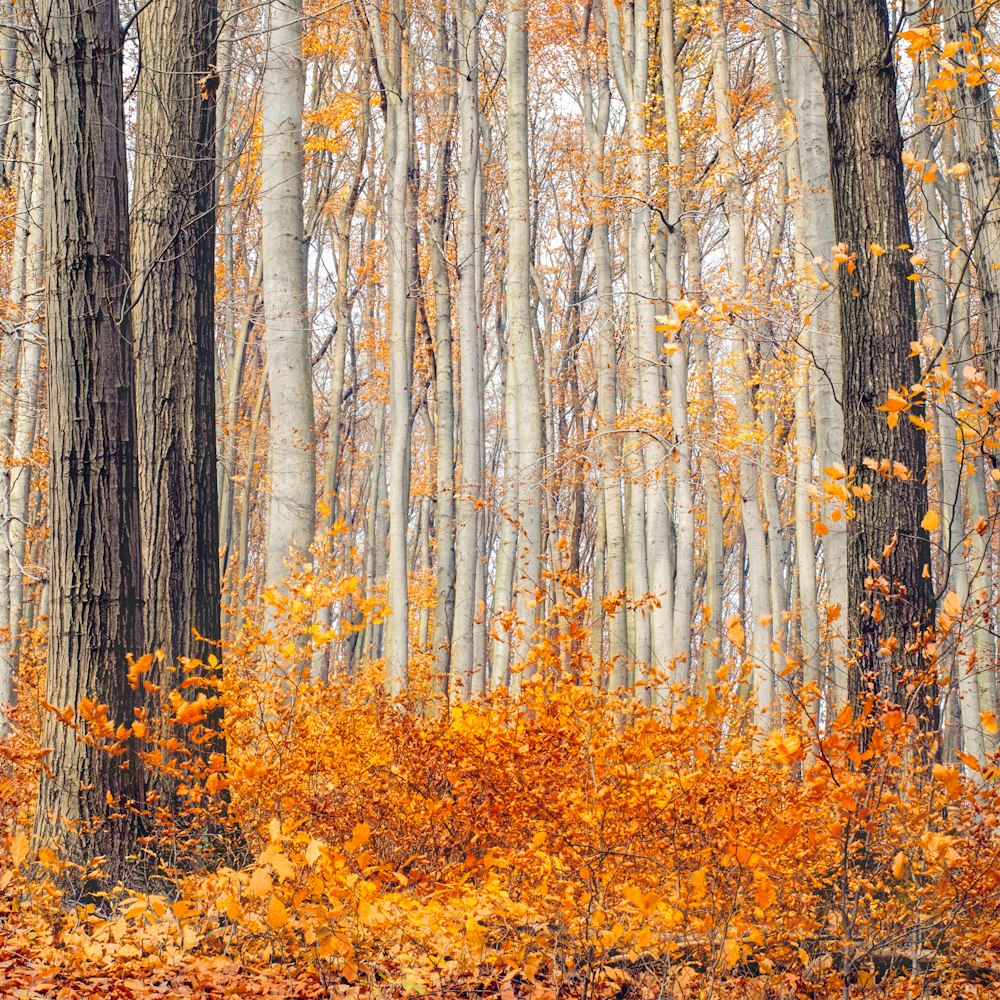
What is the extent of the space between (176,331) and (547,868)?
333cm

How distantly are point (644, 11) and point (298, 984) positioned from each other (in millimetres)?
10062

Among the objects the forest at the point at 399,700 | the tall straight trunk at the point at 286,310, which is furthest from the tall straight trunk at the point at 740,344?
the tall straight trunk at the point at 286,310

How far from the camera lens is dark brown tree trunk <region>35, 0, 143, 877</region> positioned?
4.17 meters

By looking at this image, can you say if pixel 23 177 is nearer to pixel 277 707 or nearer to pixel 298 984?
pixel 277 707

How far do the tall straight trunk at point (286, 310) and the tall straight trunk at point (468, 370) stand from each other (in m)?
2.67

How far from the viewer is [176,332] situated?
17.5ft

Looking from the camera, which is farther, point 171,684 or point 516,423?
point 516,423

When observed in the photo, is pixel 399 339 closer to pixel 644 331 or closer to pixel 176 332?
pixel 644 331

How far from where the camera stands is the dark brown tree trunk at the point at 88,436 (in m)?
4.17

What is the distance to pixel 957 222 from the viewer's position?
44.3 ft

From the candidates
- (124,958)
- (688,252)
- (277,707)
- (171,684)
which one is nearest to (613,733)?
(277,707)

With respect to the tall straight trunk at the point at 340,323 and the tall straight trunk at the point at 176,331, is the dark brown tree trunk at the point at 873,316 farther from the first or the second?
the tall straight trunk at the point at 340,323

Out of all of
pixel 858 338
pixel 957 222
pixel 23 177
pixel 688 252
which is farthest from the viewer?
pixel 957 222

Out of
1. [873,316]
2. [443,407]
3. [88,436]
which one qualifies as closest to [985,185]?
[873,316]
